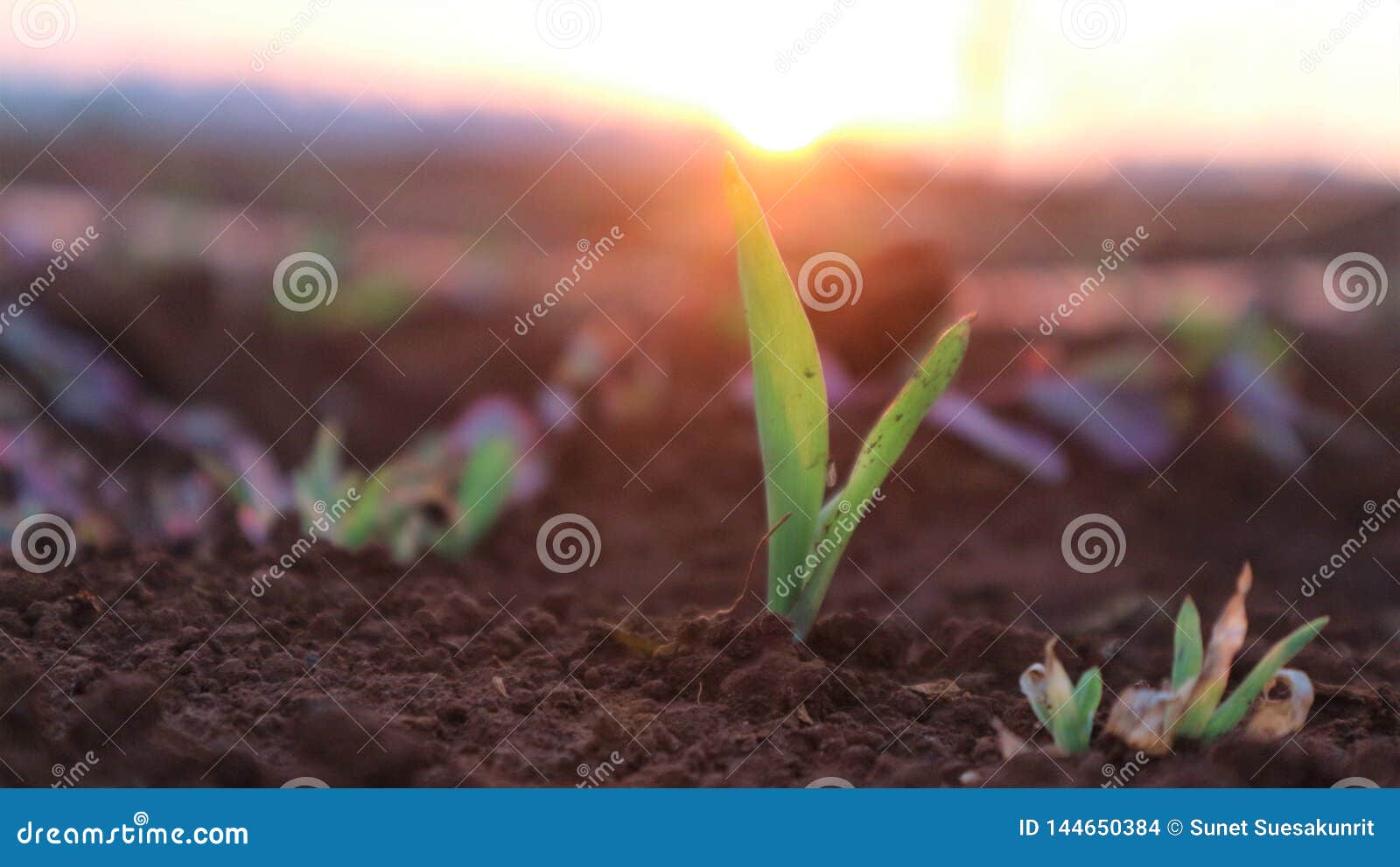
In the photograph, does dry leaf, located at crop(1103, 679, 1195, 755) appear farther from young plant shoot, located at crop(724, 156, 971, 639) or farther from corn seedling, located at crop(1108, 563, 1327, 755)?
young plant shoot, located at crop(724, 156, 971, 639)

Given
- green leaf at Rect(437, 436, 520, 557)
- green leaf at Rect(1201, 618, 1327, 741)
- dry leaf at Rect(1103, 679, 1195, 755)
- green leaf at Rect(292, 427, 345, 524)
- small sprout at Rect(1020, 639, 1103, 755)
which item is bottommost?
green leaf at Rect(292, 427, 345, 524)

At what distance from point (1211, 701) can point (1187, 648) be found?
59mm

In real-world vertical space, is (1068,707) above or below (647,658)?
above

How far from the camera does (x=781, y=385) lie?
108 cm

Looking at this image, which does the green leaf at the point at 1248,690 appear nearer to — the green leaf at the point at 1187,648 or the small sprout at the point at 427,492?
the green leaf at the point at 1187,648

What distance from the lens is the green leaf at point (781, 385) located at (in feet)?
3.46

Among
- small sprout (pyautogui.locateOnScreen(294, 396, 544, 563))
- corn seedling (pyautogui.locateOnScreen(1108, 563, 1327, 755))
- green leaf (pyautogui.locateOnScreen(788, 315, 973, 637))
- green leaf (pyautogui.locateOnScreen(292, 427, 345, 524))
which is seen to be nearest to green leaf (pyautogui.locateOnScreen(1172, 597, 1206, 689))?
corn seedling (pyautogui.locateOnScreen(1108, 563, 1327, 755))

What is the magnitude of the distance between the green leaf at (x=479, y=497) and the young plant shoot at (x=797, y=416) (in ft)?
2.07

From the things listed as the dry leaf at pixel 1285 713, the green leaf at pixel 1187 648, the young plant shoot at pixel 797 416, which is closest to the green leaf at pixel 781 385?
the young plant shoot at pixel 797 416

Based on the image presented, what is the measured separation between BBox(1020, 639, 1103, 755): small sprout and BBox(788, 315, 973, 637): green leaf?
0.25 meters

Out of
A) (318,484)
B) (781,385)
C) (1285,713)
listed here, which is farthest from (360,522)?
(1285,713)

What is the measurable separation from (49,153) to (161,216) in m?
0.21

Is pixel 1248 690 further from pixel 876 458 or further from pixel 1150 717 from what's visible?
pixel 876 458

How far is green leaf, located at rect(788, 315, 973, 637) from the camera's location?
104cm
